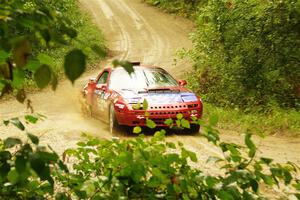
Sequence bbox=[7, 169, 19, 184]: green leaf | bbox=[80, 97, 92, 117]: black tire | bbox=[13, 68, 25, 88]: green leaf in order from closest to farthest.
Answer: bbox=[7, 169, 19, 184]: green leaf < bbox=[13, 68, 25, 88]: green leaf < bbox=[80, 97, 92, 117]: black tire

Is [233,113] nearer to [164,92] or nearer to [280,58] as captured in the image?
[280,58]

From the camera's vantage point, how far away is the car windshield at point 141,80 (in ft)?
40.2

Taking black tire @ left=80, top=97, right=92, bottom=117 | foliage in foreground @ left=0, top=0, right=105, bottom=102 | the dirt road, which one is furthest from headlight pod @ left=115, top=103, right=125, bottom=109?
foliage in foreground @ left=0, top=0, right=105, bottom=102

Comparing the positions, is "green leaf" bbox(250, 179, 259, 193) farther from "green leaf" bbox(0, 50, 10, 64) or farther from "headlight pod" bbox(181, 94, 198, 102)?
"headlight pod" bbox(181, 94, 198, 102)

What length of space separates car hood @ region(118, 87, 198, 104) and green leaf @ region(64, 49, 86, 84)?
965 cm

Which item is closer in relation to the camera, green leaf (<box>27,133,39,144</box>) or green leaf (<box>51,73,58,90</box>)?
green leaf (<box>51,73,58,90</box>)

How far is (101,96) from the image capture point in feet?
41.1

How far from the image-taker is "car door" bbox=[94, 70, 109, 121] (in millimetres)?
12368

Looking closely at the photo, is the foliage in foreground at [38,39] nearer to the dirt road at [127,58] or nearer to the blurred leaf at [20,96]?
the blurred leaf at [20,96]

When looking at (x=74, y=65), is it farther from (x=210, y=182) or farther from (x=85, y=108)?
(x=85, y=108)

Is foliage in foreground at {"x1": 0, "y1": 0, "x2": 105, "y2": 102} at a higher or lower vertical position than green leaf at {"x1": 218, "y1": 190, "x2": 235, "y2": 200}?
higher

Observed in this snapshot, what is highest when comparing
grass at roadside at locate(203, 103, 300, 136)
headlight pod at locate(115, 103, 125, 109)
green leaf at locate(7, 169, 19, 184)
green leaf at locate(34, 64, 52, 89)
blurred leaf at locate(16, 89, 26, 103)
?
green leaf at locate(34, 64, 52, 89)

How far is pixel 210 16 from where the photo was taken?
16969 mm

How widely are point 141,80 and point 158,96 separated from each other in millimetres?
972
